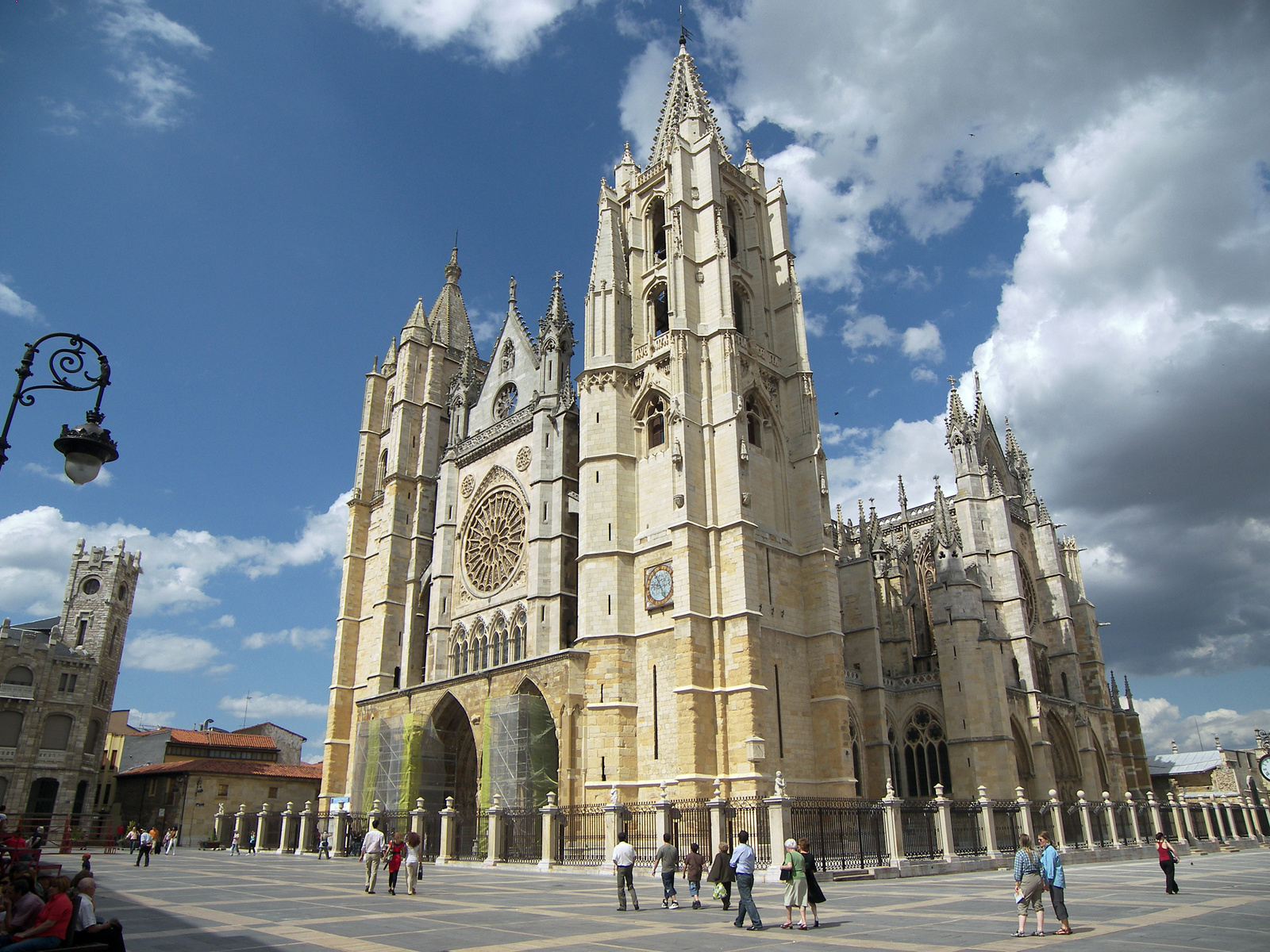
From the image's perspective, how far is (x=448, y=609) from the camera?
33656 mm

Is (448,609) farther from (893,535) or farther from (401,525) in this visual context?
(893,535)

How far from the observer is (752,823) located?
20.0 metres

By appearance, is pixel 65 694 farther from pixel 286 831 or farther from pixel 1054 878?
pixel 1054 878

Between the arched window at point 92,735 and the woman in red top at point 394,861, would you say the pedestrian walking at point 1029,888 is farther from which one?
the arched window at point 92,735

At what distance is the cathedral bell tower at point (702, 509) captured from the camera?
958 inches

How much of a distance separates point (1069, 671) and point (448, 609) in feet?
92.1

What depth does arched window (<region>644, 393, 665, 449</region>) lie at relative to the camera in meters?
28.9

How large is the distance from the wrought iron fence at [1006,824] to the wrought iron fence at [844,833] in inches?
156

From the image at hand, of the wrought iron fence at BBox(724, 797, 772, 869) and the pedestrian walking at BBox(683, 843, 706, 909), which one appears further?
the wrought iron fence at BBox(724, 797, 772, 869)

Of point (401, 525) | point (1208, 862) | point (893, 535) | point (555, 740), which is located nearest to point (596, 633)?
point (555, 740)

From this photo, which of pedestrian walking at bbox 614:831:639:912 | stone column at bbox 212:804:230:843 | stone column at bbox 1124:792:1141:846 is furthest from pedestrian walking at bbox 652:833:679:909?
stone column at bbox 212:804:230:843

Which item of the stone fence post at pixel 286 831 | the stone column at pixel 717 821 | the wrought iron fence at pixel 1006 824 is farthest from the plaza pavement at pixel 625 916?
the stone fence post at pixel 286 831

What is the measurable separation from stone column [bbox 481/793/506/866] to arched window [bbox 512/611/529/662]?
24.2 ft

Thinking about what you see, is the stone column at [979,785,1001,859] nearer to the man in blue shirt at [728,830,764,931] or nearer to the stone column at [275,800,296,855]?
the man in blue shirt at [728,830,764,931]
